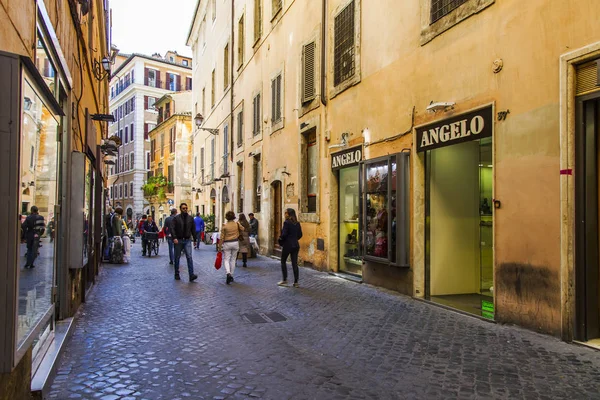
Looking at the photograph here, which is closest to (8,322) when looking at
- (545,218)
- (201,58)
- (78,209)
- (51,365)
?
(51,365)

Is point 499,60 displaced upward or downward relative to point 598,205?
upward

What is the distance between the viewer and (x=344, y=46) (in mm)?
11305

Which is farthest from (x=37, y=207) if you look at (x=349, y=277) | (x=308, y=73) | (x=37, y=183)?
(x=308, y=73)

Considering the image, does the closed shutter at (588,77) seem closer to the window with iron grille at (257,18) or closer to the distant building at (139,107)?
the window with iron grille at (257,18)

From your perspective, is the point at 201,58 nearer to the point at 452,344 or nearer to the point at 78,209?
the point at 78,209

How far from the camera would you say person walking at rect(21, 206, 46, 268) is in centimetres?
328

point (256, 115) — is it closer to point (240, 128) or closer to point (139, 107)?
point (240, 128)

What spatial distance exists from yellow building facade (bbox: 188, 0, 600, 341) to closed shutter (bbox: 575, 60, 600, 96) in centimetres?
2

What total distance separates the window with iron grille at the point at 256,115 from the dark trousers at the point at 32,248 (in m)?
14.9

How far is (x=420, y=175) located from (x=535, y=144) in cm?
268

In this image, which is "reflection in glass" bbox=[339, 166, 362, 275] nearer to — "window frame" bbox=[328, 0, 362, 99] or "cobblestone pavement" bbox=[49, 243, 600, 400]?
"window frame" bbox=[328, 0, 362, 99]

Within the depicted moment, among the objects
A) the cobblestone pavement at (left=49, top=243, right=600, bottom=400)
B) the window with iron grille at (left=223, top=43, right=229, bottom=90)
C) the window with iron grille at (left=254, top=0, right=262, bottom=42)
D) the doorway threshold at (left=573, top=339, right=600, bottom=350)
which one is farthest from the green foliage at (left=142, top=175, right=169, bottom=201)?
the doorway threshold at (left=573, top=339, right=600, bottom=350)

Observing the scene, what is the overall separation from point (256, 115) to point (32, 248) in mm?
15493

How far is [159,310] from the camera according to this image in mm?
7457
